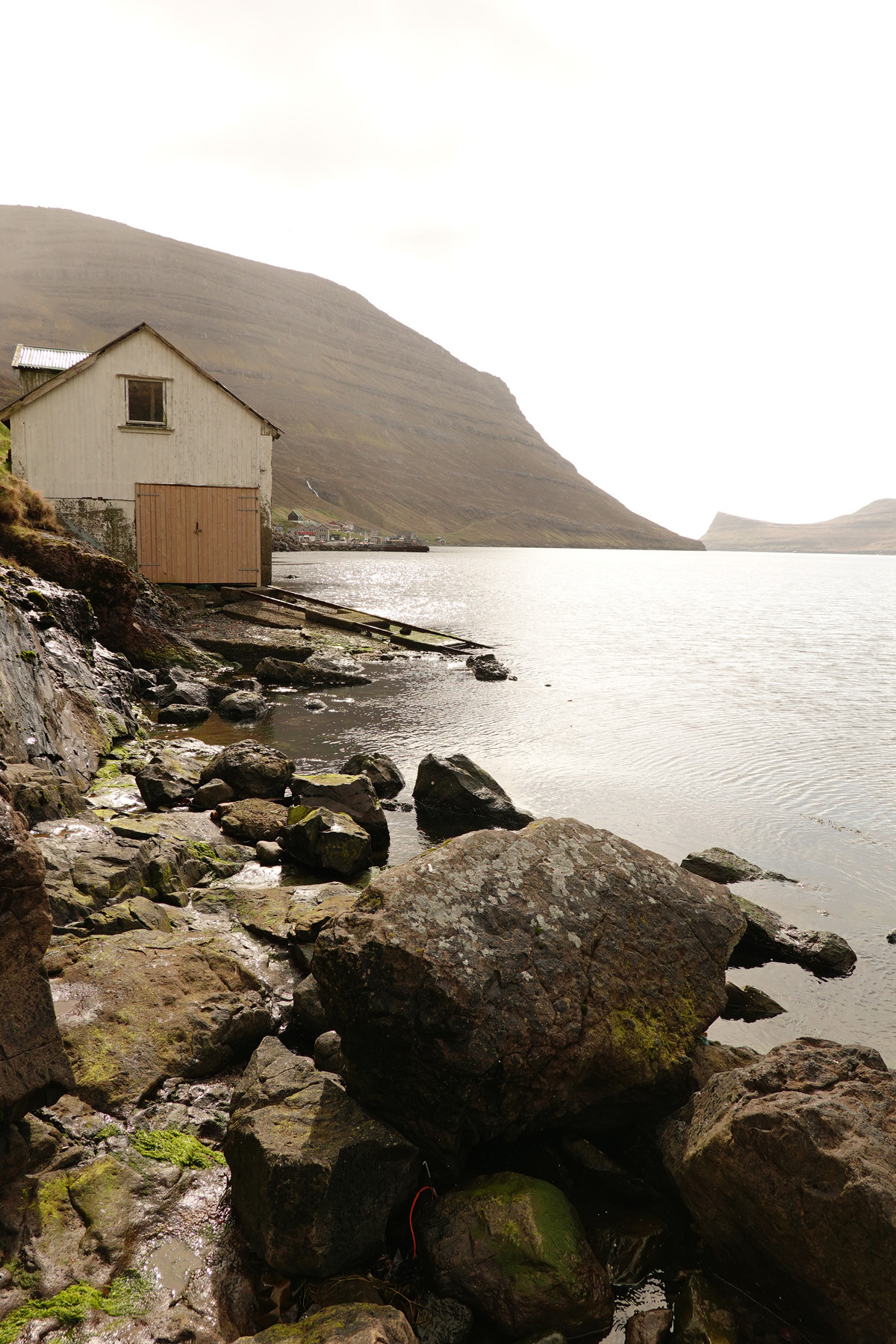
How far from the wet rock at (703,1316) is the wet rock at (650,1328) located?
5cm

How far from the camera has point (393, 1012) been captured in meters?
4.64

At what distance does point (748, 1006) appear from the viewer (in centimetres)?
732

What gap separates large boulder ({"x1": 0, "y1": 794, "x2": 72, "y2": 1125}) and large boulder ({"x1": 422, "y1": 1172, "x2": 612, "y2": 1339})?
2322 millimetres

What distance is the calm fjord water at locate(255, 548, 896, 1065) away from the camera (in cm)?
927

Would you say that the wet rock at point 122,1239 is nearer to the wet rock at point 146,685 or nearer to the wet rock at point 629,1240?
the wet rock at point 629,1240

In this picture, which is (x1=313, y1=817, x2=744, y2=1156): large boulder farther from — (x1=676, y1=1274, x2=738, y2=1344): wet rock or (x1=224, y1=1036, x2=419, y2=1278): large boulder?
(x1=676, y1=1274, x2=738, y2=1344): wet rock

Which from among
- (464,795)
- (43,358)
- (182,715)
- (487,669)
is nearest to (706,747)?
(464,795)

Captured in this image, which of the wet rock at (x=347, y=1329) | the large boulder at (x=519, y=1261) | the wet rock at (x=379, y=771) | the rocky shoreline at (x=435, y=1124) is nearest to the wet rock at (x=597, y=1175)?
the rocky shoreline at (x=435, y=1124)

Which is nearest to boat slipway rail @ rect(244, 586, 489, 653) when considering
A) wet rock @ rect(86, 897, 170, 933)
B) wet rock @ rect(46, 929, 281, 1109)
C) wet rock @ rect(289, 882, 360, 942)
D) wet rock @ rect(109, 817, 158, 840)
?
wet rock @ rect(109, 817, 158, 840)

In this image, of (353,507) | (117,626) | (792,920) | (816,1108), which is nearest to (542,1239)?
(816,1108)

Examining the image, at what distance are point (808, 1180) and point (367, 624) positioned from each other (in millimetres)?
26049

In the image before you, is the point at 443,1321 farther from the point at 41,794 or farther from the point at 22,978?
the point at 41,794

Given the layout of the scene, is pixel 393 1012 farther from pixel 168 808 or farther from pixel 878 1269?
pixel 168 808

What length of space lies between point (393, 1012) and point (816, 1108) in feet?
7.68
